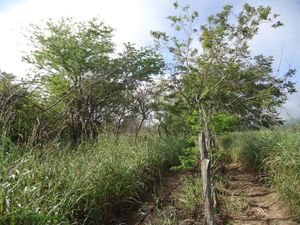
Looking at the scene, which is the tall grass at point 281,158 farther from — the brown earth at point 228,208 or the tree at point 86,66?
the tree at point 86,66

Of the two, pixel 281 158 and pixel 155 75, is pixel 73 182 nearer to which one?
pixel 281 158

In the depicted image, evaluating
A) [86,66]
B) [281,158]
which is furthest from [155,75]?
[281,158]

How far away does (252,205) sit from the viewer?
5.53 metres

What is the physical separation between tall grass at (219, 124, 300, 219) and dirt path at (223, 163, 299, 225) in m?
0.20

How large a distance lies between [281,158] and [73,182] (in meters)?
3.51

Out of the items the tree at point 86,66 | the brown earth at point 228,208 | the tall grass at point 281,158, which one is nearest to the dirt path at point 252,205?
the brown earth at point 228,208

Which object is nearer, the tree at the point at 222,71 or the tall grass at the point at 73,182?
the tall grass at the point at 73,182

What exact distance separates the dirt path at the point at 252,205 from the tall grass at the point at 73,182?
1.45m

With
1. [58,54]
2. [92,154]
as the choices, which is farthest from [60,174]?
[58,54]

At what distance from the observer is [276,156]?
20.7 feet

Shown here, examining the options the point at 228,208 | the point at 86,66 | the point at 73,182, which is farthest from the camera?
the point at 86,66

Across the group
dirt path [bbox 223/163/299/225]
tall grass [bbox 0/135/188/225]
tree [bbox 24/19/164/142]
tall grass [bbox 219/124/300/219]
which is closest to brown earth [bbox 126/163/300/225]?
dirt path [bbox 223/163/299/225]

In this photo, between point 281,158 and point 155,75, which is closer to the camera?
point 281,158

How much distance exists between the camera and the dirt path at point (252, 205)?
4930 mm
